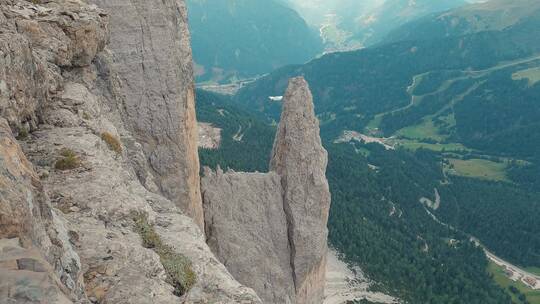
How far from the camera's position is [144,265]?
655 inches

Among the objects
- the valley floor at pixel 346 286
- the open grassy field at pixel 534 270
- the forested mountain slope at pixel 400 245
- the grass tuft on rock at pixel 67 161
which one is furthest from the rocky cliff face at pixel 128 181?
the open grassy field at pixel 534 270

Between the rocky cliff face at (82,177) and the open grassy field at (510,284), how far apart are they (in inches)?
5553

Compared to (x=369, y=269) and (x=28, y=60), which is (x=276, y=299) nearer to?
(x=28, y=60)

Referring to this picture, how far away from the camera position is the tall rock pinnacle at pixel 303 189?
148 feet

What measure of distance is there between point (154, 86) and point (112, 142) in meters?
12.9

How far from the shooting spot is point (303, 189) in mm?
46812

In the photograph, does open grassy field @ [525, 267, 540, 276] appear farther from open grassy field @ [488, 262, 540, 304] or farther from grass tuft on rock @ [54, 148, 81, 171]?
grass tuft on rock @ [54, 148, 81, 171]

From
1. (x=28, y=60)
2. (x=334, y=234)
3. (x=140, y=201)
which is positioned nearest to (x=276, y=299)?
(x=140, y=201)

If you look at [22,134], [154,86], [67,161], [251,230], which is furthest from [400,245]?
[22,134]

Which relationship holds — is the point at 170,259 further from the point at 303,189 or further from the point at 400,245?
the point at 400,245

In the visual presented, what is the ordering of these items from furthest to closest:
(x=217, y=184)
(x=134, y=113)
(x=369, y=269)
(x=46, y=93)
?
(x=369, y=269) < (x=217, y=184) < (x=134, y=113) < (x=46, y=93)

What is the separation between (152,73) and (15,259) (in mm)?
26320

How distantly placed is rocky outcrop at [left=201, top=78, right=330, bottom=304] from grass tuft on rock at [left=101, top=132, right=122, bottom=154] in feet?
65.9

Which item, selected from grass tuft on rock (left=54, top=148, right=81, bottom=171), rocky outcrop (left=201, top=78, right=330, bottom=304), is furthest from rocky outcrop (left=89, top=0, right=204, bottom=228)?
grass tuft on rock (left=54, top=148, right=81, bottom=171)
